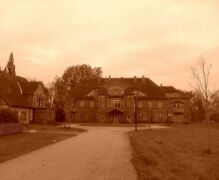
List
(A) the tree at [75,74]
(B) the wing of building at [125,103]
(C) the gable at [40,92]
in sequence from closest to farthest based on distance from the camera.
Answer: (C) the gable at [40,92]
(B) the wing of building at [125,103]
(A) the tree at [75,74]

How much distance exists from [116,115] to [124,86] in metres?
7.14

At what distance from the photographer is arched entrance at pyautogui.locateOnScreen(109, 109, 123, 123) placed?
84812mm

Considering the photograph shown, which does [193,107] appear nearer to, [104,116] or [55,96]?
[104,116]

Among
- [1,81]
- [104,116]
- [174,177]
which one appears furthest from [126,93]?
[174,177]

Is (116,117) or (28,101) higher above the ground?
(28,101)

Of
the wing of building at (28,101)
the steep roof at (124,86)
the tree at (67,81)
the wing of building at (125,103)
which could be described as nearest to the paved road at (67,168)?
the wing of building at (28,101)

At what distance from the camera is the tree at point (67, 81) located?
89000mm

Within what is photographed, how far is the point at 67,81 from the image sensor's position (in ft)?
336

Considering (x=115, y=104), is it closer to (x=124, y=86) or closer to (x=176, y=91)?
(x=124, y=86)

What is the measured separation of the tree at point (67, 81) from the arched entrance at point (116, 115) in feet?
37.9

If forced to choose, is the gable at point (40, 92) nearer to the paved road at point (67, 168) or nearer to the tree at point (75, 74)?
the tree at point (75, 74)

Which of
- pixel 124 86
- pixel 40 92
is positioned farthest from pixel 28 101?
pixel 124 86

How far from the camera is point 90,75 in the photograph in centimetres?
10412

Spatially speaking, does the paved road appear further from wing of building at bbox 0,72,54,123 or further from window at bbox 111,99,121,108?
window at bbox 111,99,121,108
